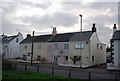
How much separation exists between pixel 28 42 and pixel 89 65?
2176cm

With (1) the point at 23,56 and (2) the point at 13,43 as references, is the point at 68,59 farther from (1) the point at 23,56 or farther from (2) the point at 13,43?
(2) the point at 13,43

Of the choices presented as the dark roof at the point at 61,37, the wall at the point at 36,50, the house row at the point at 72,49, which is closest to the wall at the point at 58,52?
the house row at the point at 72,49

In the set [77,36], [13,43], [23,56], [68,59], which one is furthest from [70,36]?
[13,43]

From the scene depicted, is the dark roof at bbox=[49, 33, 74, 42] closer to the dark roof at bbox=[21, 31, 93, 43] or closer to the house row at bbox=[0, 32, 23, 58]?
the dark roof at bbox=[21, 31, 93, 43]

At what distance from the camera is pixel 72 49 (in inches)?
1610

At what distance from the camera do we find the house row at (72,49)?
38.5m

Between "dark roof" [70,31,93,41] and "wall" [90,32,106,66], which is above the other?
"dark roof" [70,31,93,41]

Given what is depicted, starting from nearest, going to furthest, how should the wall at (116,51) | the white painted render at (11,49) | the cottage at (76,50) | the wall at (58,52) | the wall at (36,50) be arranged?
the wall at (116,51) < the cottage at (76,50) < the wall at (58,52) < the wall at (36,50) < the white painted render at (11,49)

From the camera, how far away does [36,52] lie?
49781 millimetres

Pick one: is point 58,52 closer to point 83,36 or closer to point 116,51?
point 83,36

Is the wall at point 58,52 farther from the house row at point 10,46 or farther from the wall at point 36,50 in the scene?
the house row at point 10,46

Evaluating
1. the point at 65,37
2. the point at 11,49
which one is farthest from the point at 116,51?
the point at 11,49

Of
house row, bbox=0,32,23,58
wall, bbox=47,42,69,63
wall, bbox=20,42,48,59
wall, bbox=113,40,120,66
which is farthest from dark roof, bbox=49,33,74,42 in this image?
house row, bbox=0,32,23,58

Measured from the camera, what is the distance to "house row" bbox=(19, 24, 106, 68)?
38.5 meters
